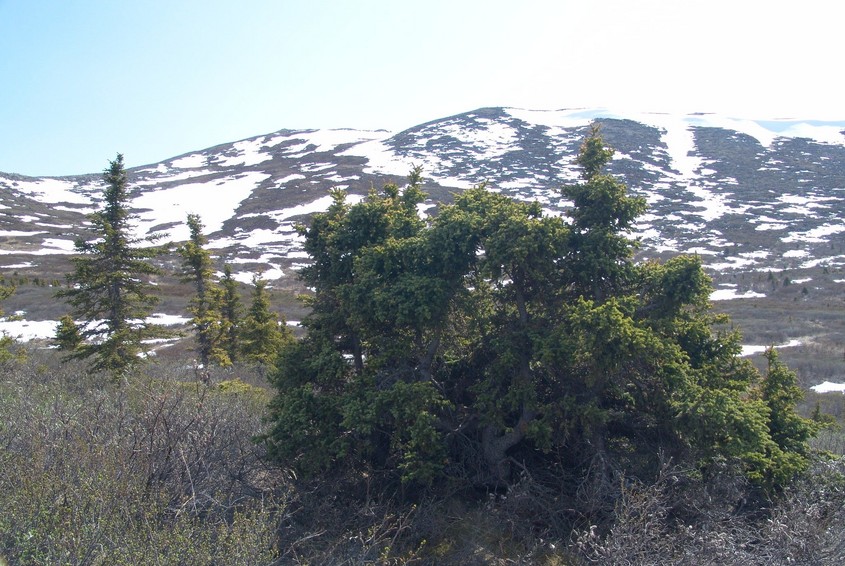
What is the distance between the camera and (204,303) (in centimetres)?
1919

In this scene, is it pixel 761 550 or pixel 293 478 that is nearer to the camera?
pixel 761 550

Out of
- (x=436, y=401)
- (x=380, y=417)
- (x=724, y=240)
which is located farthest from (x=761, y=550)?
(x=724, y=240)

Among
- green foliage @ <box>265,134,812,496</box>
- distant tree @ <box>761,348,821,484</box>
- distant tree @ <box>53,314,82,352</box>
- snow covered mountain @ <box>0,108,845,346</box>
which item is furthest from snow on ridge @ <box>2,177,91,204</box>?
distant tree @ <box>761,348,821,484</box>

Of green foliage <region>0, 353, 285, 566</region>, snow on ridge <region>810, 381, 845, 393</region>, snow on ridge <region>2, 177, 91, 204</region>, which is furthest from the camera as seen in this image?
snow on ridge <region>2, 177, 91, 204</region>

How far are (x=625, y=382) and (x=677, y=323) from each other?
0.87 meters

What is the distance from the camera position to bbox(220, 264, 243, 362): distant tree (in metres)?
Answer: 19.2

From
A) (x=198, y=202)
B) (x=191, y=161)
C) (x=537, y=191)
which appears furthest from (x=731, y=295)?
(x=191, y=161)

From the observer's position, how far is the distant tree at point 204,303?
1786 cm

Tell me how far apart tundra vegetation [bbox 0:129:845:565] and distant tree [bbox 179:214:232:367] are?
992cm

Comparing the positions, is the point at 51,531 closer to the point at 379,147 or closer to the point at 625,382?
the point at 625,382

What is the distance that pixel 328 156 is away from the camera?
88.3m

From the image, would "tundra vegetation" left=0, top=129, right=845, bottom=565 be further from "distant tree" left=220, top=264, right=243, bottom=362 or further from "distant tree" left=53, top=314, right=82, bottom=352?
"distant tree" left=220, top=264, right=243, bottom=362

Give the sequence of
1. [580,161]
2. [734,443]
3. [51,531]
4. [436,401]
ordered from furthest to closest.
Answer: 1. [580,161]
2. [436,401]
3. [734,443]
4. [51,531]

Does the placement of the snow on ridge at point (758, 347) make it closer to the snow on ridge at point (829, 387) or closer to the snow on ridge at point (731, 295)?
the snow on ridge at point (829, 387)
